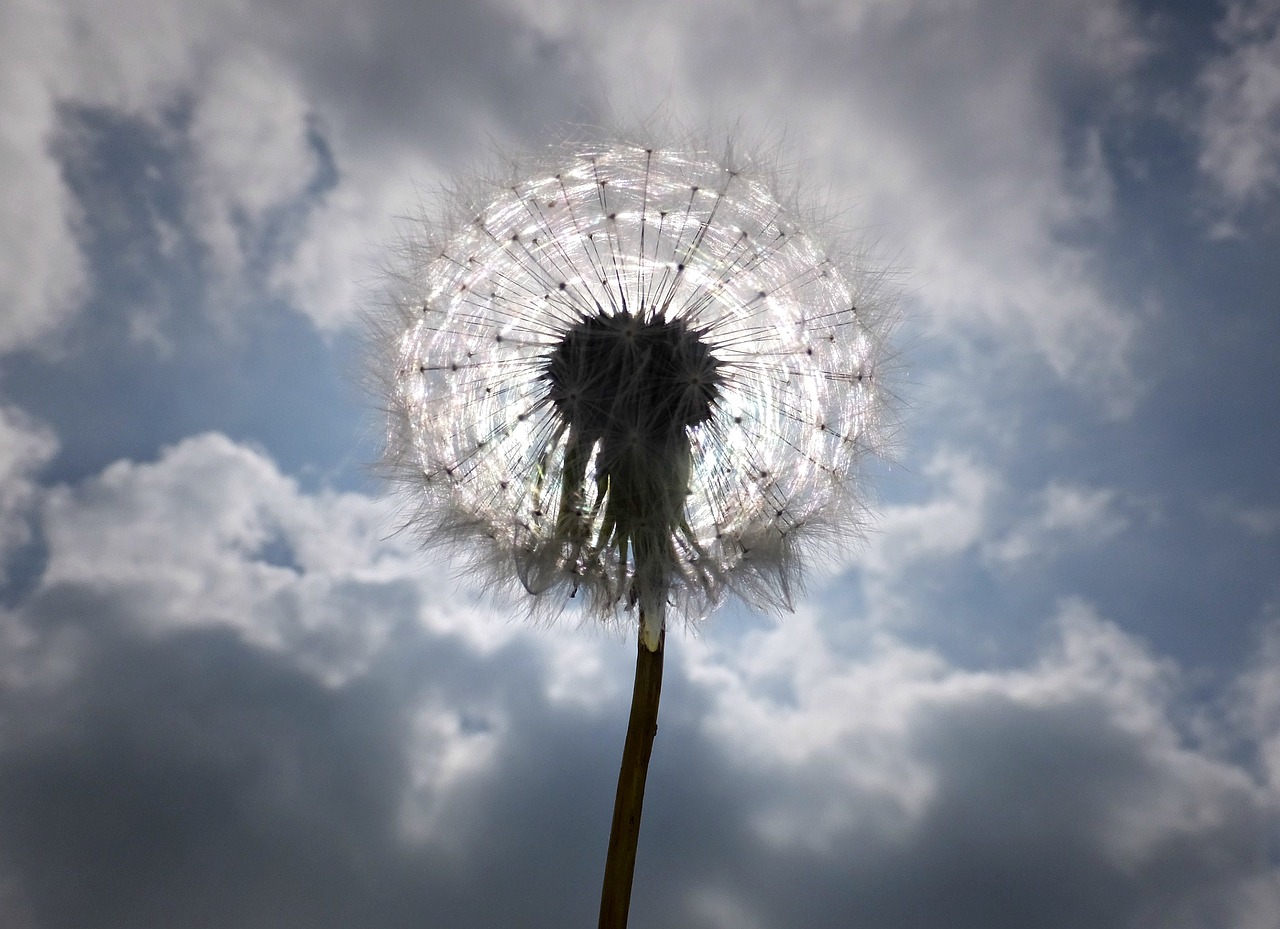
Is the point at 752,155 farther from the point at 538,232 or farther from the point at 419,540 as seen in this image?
the point at 419,540

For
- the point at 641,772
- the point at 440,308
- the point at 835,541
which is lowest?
the point at 641,772

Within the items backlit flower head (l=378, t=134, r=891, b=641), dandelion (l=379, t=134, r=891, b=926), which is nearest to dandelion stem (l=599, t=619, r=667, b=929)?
dandelion (l=379, t=134, r=891, b=926)

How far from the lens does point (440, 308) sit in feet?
19.4

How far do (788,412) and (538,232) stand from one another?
1.79 meters

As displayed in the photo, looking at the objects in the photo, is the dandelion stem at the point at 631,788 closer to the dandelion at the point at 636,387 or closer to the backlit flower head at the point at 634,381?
the dandelion at the point at 636,387

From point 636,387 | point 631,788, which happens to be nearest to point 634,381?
point 636,387

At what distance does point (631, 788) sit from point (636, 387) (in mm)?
2050

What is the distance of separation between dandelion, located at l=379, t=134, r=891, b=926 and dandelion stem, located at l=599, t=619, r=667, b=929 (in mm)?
14

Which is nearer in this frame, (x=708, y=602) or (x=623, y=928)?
(x=623, y=928)

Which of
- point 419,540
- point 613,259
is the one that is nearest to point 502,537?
point 419,540

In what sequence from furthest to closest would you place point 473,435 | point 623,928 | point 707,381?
1. point 473,435
2. point 707,381
3. point 623,928

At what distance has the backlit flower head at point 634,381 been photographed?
5.31 meters

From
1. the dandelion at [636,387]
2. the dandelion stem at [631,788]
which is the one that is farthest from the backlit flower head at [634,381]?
the dandelion stem at [631,788]

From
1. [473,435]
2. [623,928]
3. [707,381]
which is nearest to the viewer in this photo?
[623,928]
